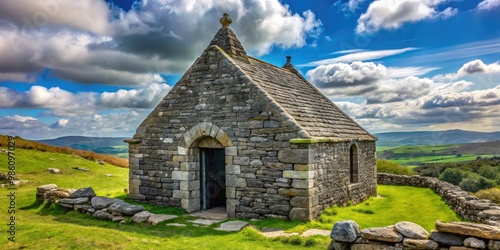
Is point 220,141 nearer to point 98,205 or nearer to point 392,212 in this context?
point 98,205

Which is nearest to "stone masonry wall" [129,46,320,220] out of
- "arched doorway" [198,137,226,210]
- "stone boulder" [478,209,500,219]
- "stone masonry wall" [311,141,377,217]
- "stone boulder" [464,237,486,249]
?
"arched doorway" [198,137,226,210]

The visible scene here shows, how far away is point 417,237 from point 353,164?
8.20m

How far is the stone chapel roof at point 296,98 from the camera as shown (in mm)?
11469

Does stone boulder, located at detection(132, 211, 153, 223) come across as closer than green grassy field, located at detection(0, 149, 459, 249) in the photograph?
No

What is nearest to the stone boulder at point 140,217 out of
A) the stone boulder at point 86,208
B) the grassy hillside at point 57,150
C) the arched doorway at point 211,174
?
Answer: the stone boulder at point 86,208

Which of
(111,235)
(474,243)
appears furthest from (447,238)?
(111,235)

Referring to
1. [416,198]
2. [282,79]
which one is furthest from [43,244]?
[416,198]

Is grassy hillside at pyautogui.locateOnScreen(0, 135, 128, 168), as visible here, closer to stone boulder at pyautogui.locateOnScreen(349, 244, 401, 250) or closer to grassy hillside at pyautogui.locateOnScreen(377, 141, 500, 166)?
stone boulder at pyautogui.locateOnScreen(349, 244, 401, 250)

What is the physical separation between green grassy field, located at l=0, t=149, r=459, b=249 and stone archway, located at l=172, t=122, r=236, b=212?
1.99 ft

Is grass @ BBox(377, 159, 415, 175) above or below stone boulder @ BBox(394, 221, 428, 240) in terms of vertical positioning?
below

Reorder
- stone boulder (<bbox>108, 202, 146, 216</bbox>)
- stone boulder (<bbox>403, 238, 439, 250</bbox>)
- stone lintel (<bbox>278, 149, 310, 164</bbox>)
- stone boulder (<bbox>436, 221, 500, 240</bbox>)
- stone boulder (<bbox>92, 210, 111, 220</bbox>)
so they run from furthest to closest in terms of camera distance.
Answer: stone boulder (<bbox>92, 210, 111, 220</bbox>) < stone boulder (<bbox>108, 202, 146, 216</bbox>) < stone lintel (<bbox>278, 149, 310, 164</bbox>) < stone boulder (<bbox>403, 238, 439, 250</bbox>) < stone boulder (<bbox>436, 221, 500, 240</bbox>)

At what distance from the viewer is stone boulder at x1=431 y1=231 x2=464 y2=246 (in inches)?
231

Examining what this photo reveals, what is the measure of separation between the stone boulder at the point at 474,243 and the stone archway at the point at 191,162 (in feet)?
24.6

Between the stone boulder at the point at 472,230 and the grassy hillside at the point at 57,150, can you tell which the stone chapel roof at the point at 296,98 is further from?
the grassy hillside at the point at 57,150
